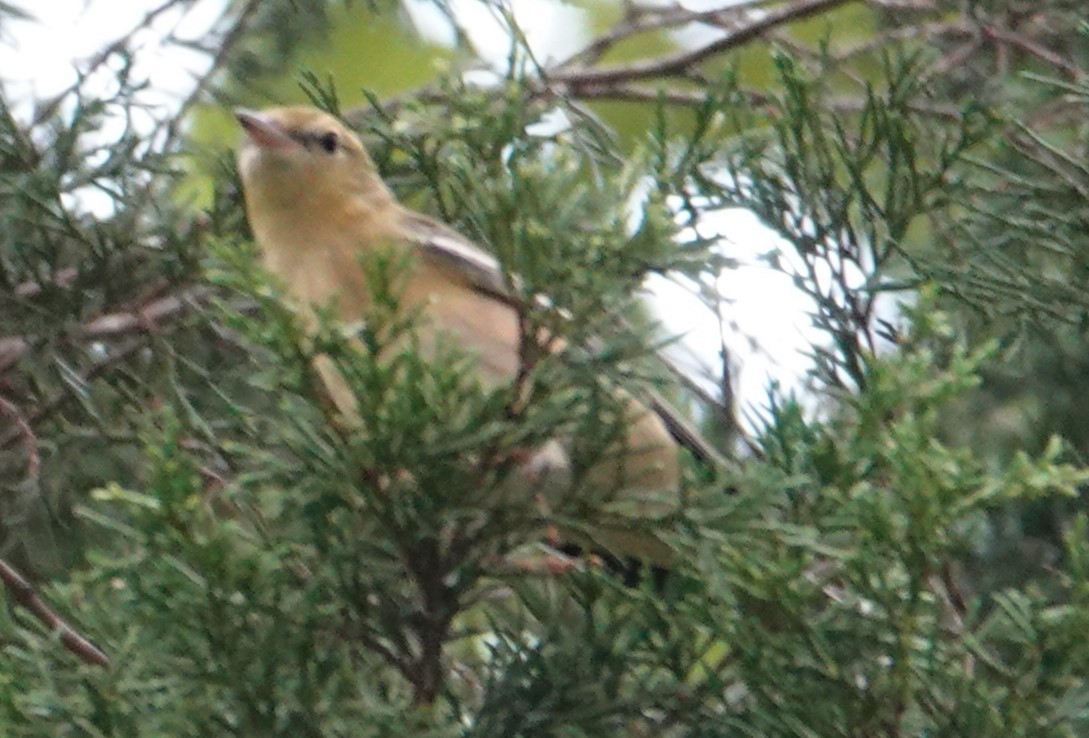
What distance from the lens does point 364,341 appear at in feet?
7.05

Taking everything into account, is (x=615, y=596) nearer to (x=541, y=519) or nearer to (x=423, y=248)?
(x=541, y=519)

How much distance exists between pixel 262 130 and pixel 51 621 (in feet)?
3.67

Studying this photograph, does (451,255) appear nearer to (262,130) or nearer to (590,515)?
(262,130)

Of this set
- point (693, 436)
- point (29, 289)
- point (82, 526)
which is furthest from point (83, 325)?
point (693, 436)

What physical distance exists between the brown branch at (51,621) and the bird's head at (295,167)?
3.09 ft

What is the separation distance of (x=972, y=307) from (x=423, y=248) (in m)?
1.13

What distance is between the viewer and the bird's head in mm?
3527

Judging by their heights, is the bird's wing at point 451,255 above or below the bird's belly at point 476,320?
above

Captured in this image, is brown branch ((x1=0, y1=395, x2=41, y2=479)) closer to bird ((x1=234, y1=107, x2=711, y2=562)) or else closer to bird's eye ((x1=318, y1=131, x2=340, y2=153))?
bird ((x1=234, y1=107, x2=711, y2=562))

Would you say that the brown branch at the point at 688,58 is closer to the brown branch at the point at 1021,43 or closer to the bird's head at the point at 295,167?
the brown branch at the point at 1021,43

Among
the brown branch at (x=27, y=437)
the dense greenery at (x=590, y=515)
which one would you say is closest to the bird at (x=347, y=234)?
the dense greenery at (x=590, y=515)

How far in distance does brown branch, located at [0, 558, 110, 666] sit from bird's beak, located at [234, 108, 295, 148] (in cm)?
102

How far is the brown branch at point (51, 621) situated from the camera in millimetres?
2668

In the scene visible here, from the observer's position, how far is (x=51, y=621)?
2.89 m
